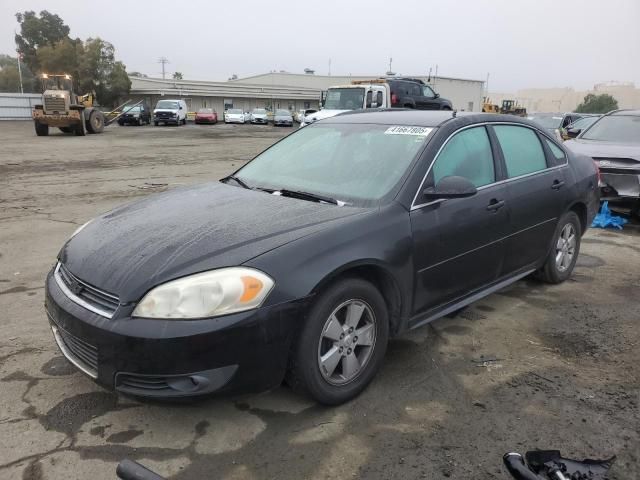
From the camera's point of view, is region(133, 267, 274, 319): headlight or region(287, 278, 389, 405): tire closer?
region(133, 267, 274, 319): headlight

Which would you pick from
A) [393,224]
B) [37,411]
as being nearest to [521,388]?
[393,224]

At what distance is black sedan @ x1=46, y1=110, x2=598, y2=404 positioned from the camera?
8.07 feet

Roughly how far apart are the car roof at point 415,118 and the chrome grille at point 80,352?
8.23 ft

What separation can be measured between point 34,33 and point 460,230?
80.0 m

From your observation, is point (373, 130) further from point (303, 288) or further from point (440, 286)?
point (303, 288)

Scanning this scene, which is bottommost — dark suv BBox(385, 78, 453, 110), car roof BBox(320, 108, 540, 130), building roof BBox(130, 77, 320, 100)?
car roof BBox(320, 108, 540, 130)

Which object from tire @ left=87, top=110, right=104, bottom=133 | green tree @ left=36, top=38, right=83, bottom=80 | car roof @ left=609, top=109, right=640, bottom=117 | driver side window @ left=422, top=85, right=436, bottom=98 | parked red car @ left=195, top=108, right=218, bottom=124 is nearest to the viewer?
car roof @ left=609, top=109, right=640, bottom=117

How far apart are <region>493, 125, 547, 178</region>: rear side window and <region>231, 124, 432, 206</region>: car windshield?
881 mm

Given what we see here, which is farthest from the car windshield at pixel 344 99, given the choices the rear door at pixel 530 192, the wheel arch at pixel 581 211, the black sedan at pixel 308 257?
the black sedan at pixel 308 257

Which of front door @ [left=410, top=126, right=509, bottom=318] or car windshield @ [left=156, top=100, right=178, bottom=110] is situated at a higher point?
car windshield @ [left=156, top=100, right=178, bottom=110]

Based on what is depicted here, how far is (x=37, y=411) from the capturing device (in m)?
2.84

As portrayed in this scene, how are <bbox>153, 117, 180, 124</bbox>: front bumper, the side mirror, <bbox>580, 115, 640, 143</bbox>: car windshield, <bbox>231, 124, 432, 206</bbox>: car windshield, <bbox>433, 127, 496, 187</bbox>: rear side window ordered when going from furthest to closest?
<bbox>153, 117, 180, 124</bbox>: front bumper, <bbox>580, 115, 640, 143</bbox>: car windshield, <bbox>433, 127, 496, 187</bbox>: rear side window, <bbox>231, 124, 432, 206</bbox>: car windshield, the side mirror

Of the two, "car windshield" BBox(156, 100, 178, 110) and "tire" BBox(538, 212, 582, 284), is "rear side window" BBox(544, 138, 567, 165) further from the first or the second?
"car windshield" BBox(156, 100, 178, 110)

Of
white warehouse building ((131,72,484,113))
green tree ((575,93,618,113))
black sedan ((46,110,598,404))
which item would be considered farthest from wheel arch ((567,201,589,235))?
green tree ((575,93,618,113))
